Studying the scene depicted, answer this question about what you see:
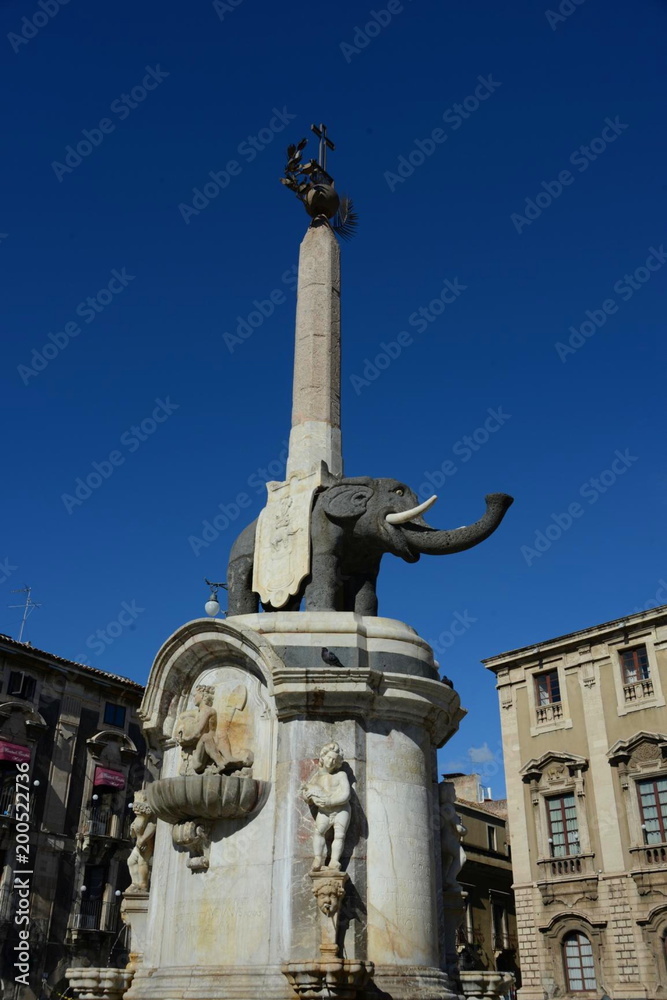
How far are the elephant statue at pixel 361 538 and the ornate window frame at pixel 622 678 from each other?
2171 cm

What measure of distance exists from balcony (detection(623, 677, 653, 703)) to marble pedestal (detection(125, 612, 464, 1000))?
22130 mm

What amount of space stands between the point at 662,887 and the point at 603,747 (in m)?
4.72

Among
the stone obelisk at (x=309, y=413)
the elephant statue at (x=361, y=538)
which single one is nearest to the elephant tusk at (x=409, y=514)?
the elephant statue at (x=361, y=538)

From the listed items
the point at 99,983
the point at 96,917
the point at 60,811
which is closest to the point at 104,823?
the point at 60,811

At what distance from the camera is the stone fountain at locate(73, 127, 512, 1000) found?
8.92m

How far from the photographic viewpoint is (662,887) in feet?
92.9

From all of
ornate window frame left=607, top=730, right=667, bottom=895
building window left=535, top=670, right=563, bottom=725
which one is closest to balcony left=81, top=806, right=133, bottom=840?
building window left=535, top=670, right=563, bottom=725

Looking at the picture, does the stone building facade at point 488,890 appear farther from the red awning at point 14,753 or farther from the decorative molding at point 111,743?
the red awning at point 14,753

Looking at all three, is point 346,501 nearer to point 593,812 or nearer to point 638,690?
point 638,690

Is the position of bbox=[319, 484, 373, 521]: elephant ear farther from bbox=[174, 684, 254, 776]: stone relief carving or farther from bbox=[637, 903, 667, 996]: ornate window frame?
bbox=[637, 903, 667, 996]: ornate window frame

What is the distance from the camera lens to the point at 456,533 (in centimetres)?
1121

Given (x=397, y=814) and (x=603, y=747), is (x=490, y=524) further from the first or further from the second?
(x=603, y=747)

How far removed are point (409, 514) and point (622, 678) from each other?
23186 millimetres

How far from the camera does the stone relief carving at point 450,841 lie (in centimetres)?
1031
